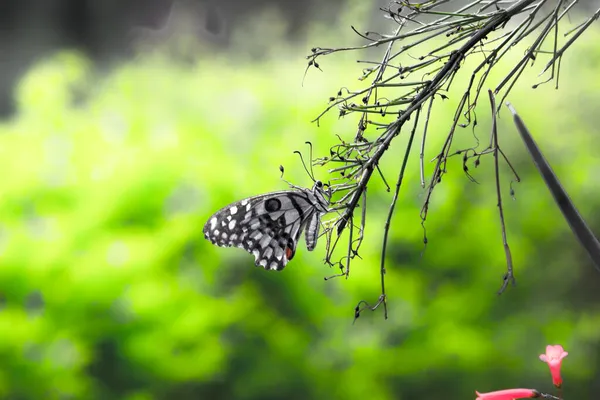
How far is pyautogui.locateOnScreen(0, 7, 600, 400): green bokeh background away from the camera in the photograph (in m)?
1.52

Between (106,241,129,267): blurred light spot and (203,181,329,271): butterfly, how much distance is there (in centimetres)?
71

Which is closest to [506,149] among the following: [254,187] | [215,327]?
[254,187]

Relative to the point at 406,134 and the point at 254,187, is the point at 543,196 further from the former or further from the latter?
the point at 254,187

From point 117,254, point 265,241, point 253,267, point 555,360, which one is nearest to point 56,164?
point 117,254

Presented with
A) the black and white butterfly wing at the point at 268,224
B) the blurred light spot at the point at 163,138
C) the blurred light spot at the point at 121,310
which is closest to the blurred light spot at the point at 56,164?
the blurred light spot at the point at 163,138

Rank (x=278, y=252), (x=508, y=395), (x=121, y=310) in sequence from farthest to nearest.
→ (x=121, y=310) → (x=278, y=252) → (x=508, y=395)

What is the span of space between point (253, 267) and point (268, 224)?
0.82m

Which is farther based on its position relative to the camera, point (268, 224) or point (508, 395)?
point (268, 224)

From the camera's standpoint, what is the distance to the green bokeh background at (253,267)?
4.99 feet

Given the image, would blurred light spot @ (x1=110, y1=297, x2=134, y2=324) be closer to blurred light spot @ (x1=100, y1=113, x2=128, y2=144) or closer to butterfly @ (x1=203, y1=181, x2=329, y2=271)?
blurred light spot @ (x1=100, y1=113, x2=128, y2=144)

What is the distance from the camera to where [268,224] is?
2.68ft

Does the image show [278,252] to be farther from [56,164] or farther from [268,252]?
[56,164]

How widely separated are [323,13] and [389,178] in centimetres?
98

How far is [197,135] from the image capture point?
1.77 m
